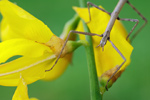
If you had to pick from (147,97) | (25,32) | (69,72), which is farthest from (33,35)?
(69,72)

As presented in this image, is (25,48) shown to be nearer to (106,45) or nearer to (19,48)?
(19,48)

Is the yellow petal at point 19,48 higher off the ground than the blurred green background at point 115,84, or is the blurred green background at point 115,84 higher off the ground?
the yellow petal at point 19,48

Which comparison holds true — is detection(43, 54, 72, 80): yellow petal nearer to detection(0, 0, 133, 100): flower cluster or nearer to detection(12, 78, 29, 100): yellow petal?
detection(0, 0, 133, 100): flower cluster

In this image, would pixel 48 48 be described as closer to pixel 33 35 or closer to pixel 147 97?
pixel 33 35

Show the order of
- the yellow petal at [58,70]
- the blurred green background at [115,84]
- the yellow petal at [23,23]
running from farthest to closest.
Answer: the blurred green background at [115,84] < the yellow petal at [58,70] < the yellow petal at [23,23]

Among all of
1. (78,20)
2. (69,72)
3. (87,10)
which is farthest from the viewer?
(69,72)

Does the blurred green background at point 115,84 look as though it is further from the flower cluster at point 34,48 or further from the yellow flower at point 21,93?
the yellow flower at point 21,93

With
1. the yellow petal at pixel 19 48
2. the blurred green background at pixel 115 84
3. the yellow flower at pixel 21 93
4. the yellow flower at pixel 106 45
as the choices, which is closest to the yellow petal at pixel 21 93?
the yellow flower at pixel 21 93
